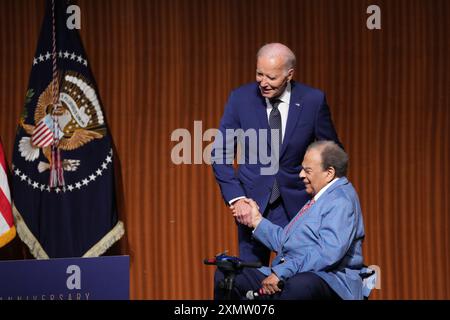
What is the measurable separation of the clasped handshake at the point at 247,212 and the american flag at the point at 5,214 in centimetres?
128

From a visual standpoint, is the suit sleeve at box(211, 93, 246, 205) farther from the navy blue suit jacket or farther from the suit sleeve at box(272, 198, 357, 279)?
the suit sleeve at box(272, 198, 357, 279)

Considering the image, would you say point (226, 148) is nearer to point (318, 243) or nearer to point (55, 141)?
point (318, 243)

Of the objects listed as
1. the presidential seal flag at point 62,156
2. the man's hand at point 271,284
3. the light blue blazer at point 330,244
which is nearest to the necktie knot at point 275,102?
the light blue blazer at point 330,244

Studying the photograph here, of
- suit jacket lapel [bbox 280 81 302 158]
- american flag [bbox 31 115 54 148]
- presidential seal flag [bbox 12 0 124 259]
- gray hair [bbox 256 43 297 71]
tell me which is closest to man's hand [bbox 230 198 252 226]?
suit jacket lapel [bbox 280 81 302 158]

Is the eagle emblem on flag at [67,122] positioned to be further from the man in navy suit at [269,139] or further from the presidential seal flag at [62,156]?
the man in navy suit at [269,139]

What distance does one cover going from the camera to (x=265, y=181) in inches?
128

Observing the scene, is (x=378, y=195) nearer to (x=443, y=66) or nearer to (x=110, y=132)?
(x=443, y=66)

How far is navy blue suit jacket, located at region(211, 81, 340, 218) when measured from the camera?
10.7 ft

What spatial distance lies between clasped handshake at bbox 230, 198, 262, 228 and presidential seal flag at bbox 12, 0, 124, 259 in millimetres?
1086

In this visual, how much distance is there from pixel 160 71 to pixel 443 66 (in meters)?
1.41

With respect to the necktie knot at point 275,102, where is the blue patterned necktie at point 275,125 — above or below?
below

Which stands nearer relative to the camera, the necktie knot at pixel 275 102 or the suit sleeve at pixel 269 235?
the suit sleeve at pixel 269 235

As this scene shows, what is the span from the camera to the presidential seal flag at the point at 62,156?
3988 millimetres
